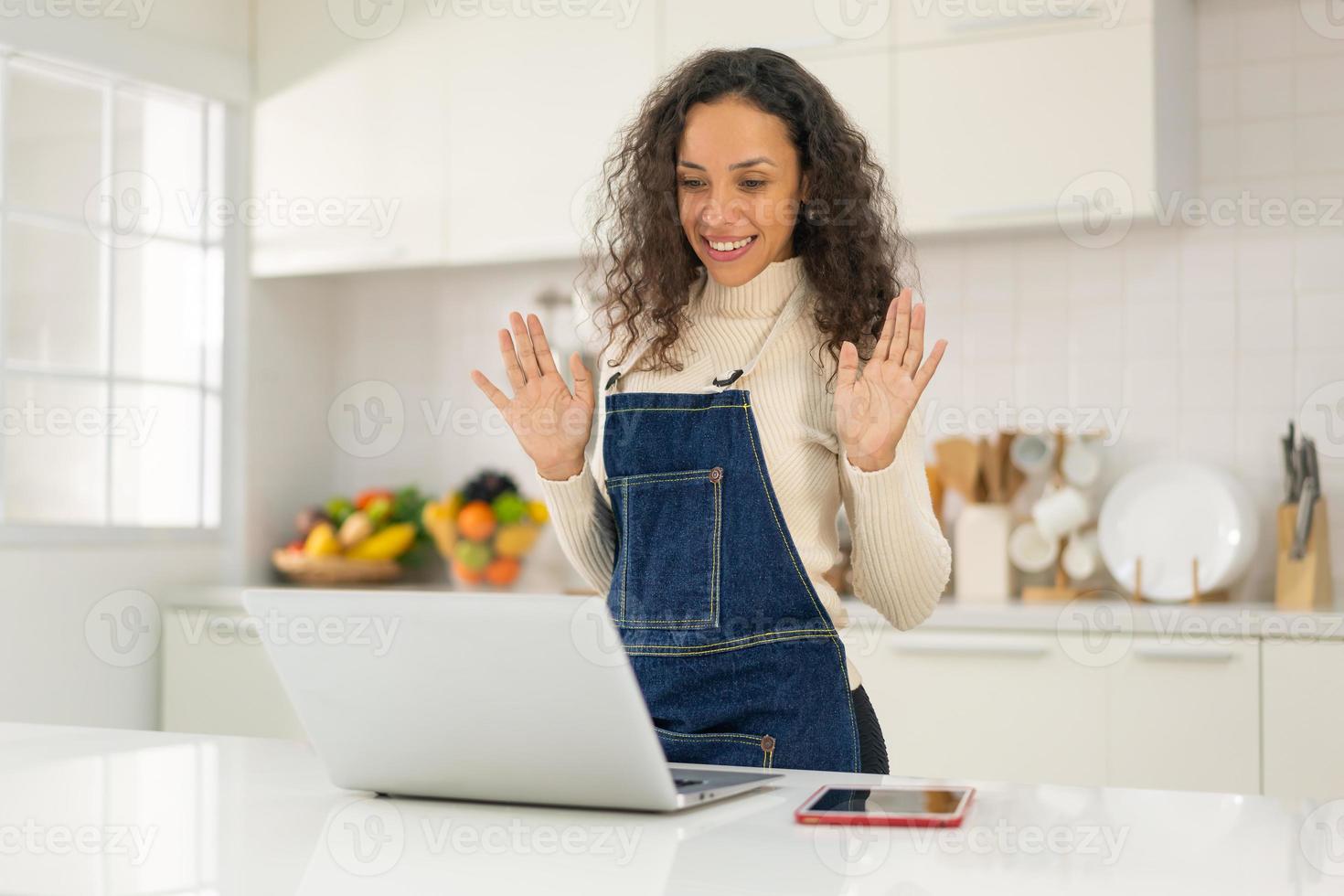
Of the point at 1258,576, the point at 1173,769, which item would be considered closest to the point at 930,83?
the point at 1258,576

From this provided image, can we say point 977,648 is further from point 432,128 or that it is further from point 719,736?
point 432,128

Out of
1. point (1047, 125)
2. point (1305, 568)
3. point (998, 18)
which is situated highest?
point (998, 18)

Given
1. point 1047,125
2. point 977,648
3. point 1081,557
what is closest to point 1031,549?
point 1081,557

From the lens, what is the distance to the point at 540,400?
1.43 meters

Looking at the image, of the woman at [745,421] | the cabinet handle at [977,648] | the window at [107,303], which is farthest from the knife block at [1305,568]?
the window at [107,303]

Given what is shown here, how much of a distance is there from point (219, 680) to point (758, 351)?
6.82ft

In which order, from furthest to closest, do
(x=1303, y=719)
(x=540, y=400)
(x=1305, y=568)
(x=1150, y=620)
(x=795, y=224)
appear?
(x=1305, y=568)
(x=1150, y=620)
(x=1303, y=719)
(x=795, y=224)
(x=540, y=400)

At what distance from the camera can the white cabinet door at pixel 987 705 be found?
245 cm

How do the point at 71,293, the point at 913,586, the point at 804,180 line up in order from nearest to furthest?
the point at 913,586 < the point at 804,180 < the point at 71,293

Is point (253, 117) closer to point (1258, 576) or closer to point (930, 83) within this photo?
point (930, 83)

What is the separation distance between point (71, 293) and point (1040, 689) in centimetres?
216

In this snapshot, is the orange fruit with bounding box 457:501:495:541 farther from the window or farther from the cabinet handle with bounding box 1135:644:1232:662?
the cabinet handle with bounding box 1135:644:1232:662

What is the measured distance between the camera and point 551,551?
3273 mm

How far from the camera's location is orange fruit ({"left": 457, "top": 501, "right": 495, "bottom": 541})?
10.5ft
